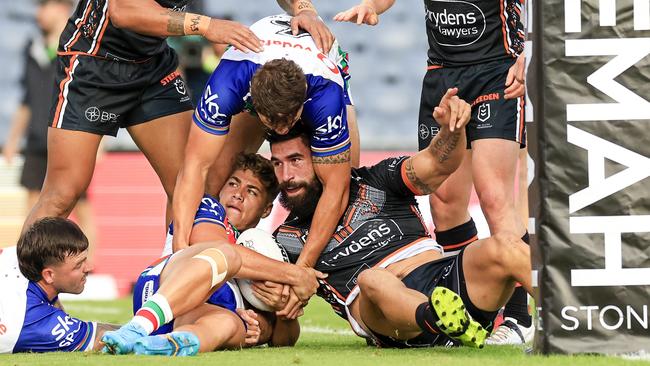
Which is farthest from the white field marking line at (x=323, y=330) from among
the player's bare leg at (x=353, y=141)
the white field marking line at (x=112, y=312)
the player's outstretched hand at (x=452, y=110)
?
the player's outstretched hand at (x=452, y=110)

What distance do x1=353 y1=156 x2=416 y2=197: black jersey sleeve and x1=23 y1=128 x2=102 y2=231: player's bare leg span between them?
59.2 inches

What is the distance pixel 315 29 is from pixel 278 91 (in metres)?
0.79

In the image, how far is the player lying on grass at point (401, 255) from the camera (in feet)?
14.7

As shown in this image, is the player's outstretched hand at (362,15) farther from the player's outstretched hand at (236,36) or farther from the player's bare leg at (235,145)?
the player's bare leg at (235,145)

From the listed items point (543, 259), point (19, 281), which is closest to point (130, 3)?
point (19, 281)

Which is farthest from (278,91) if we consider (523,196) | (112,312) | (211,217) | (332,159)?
(112,312)

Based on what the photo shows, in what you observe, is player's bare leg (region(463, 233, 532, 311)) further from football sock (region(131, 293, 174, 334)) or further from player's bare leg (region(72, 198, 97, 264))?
player's bare leg (region(72, 198, 97, 264))

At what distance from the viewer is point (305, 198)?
5367 millimetres

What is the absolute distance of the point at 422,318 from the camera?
4.50 meters

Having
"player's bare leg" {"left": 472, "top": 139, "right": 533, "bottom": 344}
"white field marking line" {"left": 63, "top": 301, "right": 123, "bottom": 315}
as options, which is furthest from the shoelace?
"white field marking line" {"left": 63, "top": 301, "right": 123, "bottom": 315}

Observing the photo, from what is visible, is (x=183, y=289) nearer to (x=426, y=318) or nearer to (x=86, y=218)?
(x=426, y=318)

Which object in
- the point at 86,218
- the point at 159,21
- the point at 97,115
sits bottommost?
the point at 86,218

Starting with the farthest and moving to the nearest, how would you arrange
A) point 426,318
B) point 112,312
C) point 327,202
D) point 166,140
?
point 112,312, point 166,140, point 327,202, point 426,318

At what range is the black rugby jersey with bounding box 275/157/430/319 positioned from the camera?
17.2ft
